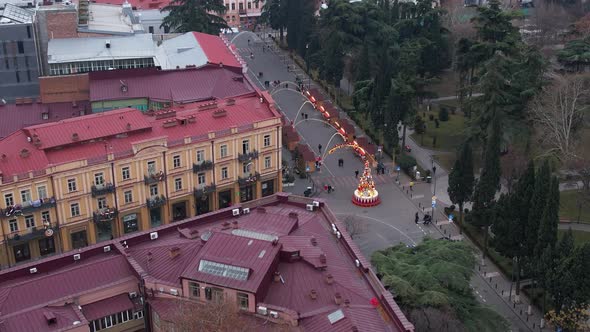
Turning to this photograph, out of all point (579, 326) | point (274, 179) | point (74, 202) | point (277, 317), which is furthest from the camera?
point (274, 179)

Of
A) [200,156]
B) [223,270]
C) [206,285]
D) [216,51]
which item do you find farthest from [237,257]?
[216,51]

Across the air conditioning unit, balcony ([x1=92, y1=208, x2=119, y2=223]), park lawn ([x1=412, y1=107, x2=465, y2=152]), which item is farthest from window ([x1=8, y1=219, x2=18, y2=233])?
park lawn ([x1=412, y1=107, x2=465, y2=152])

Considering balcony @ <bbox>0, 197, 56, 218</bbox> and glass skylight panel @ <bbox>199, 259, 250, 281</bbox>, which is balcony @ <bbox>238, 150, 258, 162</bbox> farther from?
glass skylight panel @ <bbox>199, 259, 250, 281</bbox>

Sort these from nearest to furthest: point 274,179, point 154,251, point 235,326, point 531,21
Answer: point 235,326 < point 154,251 < point 274,179 < point 531,21

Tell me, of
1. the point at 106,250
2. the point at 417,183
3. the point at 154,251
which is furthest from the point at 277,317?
the point at 417,183

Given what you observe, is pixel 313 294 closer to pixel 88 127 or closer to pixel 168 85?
pixel 88 127

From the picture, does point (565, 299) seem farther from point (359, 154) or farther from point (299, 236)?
point (359, 154)

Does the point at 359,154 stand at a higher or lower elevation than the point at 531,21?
lower
